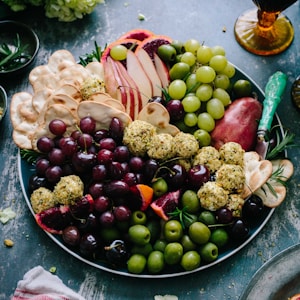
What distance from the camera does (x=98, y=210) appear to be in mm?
1557

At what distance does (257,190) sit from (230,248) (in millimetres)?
199

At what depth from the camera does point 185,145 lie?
1.61 metres

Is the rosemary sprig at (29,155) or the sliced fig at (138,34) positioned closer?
the rosemary sprig at (29,155)

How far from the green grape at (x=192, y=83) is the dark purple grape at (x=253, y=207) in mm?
403

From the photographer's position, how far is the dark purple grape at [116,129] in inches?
63.7

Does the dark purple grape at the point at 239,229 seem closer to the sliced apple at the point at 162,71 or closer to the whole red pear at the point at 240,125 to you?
the whole red pear at the point at 240,125

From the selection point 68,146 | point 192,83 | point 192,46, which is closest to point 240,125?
point 192,83

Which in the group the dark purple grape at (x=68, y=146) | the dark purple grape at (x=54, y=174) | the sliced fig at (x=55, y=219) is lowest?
the sliced fig at (x=55, y=219)

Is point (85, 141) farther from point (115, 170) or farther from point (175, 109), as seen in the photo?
point (175, 109)

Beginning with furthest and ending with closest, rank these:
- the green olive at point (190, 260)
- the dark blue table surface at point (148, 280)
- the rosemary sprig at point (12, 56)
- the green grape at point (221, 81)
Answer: the rosemary sprig at point (12, 56), the green grape at point (221, 81), the dark blue table surface at point (148, 280), the green olive at point (190, 260)

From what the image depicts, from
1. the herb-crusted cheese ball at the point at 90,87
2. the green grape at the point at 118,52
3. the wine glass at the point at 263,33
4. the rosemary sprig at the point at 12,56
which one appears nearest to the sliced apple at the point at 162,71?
the green grape at the point at 118,52

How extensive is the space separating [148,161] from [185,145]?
124 millimetres

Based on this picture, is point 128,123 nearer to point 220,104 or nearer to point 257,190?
point 220,104

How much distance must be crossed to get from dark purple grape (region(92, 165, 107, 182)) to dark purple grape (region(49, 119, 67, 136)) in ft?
0.55
